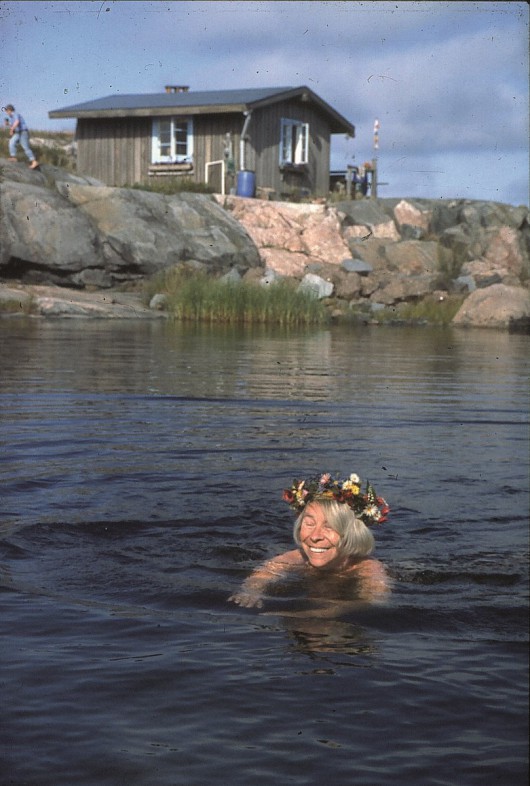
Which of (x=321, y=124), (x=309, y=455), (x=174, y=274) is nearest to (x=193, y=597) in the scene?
(x=309, y=455)

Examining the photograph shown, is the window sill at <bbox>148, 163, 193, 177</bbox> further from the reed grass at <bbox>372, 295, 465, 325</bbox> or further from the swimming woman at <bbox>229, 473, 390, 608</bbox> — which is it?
the swimming woman at <bbox>229, 473, 390, 608</bbox>

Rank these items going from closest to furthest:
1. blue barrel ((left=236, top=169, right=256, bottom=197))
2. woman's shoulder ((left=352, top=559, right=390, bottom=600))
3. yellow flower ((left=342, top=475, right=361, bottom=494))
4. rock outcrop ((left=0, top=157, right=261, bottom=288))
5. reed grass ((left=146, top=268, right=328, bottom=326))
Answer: woman's shoulder ((left=352, top=559, right=390, bottom=600)) < yellow flower ((left=342, top=475, right=361, bottom=494)) < reed grass ((left=146, top=268, right=328, bottom=326)) < rock outcrop ((left=0, top=157, right=261, bottom=288)) < blue barrel ((left=236, top=169, right=256, bottom=197))

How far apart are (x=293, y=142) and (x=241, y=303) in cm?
1805

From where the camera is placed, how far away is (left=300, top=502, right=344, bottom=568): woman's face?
6.88 metres

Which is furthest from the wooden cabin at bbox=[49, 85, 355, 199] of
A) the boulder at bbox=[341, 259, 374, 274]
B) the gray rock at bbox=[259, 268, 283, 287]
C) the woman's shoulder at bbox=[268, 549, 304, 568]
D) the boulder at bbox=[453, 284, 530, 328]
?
the woman's shoulder at bbox=[268, 549, 304, 568]

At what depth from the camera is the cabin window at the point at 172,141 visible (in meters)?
45.0

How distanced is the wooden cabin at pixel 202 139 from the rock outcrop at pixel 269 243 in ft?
→ 10.8

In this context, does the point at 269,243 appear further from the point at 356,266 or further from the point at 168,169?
the point at 168,169

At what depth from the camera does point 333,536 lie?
6.89 m

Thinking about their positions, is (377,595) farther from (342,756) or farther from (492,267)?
(492,267)

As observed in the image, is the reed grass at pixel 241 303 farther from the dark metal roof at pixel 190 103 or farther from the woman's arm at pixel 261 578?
the woman's arm at pixel 261 578

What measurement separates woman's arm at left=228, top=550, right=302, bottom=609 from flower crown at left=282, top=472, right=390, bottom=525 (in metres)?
0.36

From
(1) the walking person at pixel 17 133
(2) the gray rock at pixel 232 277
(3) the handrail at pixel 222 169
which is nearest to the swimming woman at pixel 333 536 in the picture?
(2) the gray rock at pixel 232 277

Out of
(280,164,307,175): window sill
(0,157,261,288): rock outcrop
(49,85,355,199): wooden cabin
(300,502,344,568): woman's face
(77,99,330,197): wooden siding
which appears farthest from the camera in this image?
(280,164,307,175): window sill
